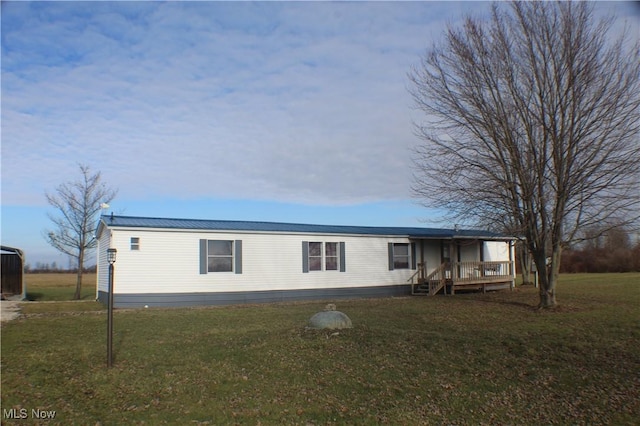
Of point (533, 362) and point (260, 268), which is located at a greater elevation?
point (260, 268)

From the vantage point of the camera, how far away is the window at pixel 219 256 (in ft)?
57.8

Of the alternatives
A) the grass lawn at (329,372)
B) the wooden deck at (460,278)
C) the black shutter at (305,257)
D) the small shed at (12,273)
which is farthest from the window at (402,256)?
the small shed at (12,273)

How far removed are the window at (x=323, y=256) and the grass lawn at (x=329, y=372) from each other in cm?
739

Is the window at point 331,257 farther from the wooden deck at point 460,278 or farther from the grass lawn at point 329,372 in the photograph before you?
the grass lawn at point 329,372

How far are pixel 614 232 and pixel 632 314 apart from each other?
312 cm

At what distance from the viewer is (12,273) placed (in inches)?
898

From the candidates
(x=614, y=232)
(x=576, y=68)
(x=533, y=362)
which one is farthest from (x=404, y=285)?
(x=533, y=362)

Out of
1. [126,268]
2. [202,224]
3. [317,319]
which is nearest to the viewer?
[317,319]

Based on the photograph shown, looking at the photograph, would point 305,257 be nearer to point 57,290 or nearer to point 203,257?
point 203,257

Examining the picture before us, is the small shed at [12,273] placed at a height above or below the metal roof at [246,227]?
below

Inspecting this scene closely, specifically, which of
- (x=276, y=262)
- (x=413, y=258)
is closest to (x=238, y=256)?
(x=276, y=262)

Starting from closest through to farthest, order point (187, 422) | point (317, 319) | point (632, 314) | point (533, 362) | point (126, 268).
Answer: point (187, 422)
point (533, 362)
point (317, 319)
point (632, 314)
point (126, 268)

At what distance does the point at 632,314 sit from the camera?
1291cm

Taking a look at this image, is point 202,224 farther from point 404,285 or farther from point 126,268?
point 404,285
